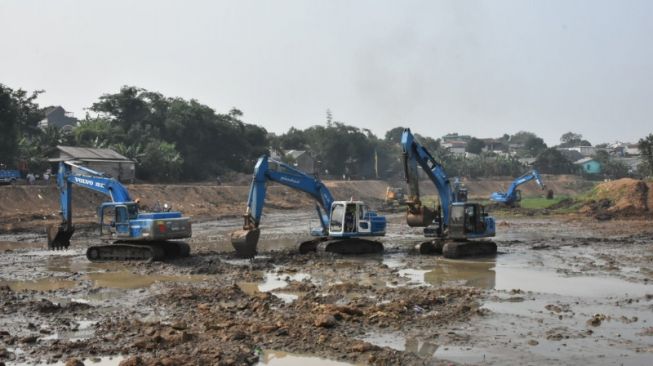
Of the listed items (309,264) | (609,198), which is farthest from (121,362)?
(609,198)

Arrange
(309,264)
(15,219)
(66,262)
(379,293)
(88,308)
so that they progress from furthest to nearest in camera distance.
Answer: (15,219), (66,262), (309,264), (379,293), (88,308)

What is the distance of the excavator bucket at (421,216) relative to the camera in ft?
83.7

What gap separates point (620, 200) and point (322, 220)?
92.9 ft

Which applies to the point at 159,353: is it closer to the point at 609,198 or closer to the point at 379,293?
the point at 379,293

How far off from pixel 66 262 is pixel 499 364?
18.3m

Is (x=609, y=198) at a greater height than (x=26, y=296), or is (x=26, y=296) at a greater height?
(x=609, y=198)

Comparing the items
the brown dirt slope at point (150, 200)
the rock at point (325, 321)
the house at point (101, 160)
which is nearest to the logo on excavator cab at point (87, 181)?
the brown dirt slope at point (150, 200)

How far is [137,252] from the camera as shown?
23.2 meters

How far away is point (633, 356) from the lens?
10.7 meters

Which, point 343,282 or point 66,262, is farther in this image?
point 66,262

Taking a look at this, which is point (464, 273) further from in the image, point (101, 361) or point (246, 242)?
point (101, 361)

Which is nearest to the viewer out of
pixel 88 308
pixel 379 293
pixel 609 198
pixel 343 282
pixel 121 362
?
pixel 121 362

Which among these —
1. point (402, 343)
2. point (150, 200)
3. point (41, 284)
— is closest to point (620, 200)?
point (150, 200)

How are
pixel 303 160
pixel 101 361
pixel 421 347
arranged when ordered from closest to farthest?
pixel 101 361 → pixel 421 347 → pixel 303 160
